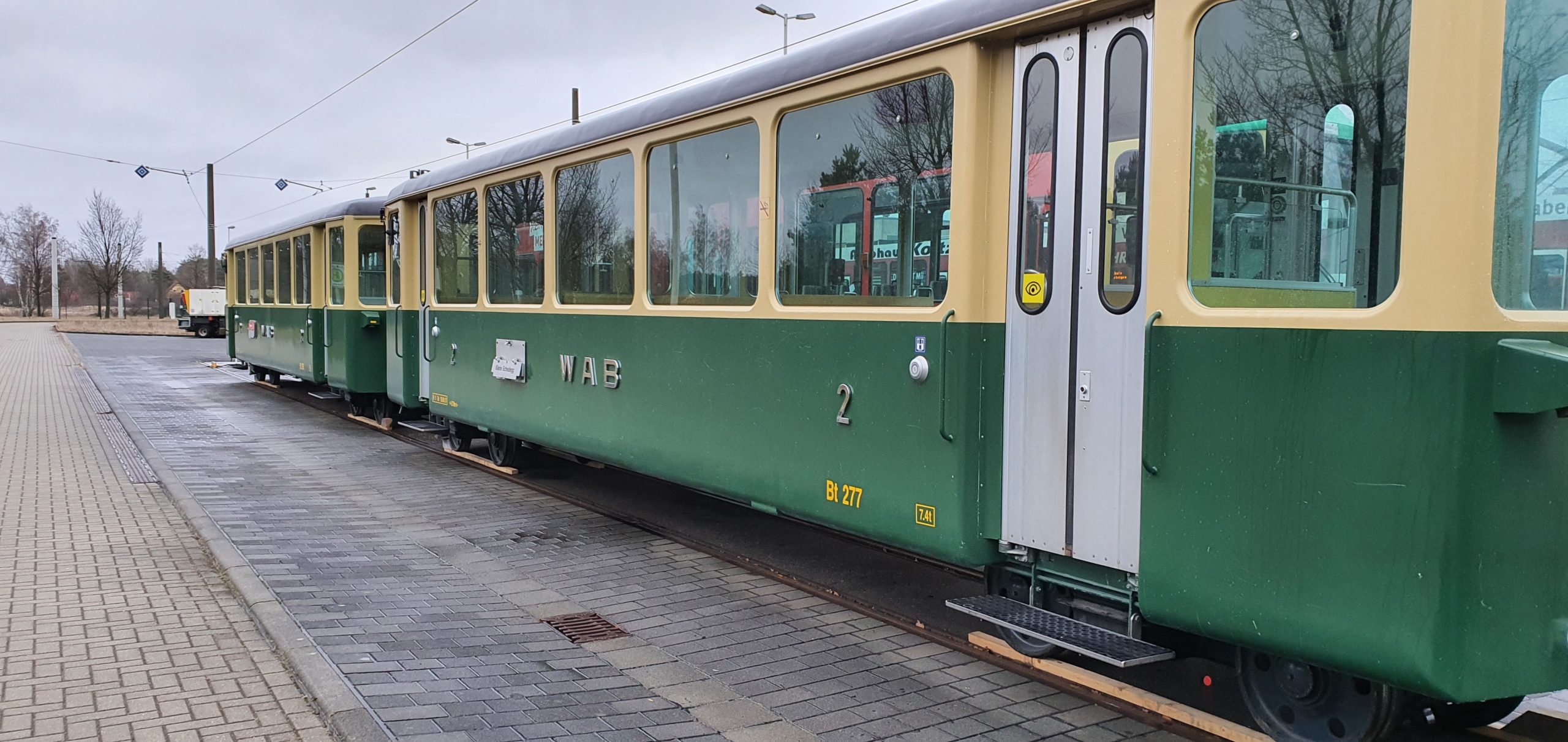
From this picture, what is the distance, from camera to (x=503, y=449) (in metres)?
9.98

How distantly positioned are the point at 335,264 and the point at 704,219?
9.80 metres

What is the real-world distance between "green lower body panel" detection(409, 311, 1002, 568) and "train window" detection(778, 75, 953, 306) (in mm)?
206

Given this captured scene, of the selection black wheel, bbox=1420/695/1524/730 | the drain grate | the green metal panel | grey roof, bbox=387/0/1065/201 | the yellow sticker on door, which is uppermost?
grey roof, bbox=387/0/1065/201

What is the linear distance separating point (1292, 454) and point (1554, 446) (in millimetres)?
671

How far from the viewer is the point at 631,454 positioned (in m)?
7.17

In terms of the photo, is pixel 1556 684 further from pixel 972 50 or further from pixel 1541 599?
pixel 972 50

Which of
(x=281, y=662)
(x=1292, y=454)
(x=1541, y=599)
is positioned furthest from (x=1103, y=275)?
(x=281, y=662)

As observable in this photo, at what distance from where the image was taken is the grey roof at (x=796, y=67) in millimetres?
4484

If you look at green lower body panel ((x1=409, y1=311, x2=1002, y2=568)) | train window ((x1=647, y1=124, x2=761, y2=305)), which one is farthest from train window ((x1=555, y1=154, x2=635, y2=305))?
train window ((x1=647, y1=124, x2=761, y2=305))

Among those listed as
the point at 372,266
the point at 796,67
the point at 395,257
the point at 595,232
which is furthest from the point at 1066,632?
the point at 372,266

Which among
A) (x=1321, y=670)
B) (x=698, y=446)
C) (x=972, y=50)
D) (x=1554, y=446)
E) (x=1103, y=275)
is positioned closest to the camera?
(x=1554, y=446)

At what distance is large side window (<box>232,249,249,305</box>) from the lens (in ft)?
66.0

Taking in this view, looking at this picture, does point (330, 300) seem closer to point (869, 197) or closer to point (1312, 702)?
point (869, 197)

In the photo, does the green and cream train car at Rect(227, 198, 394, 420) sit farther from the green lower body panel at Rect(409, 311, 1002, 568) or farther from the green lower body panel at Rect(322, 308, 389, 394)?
the green lower body panel at Rect(409, 311, 1002, 568)
